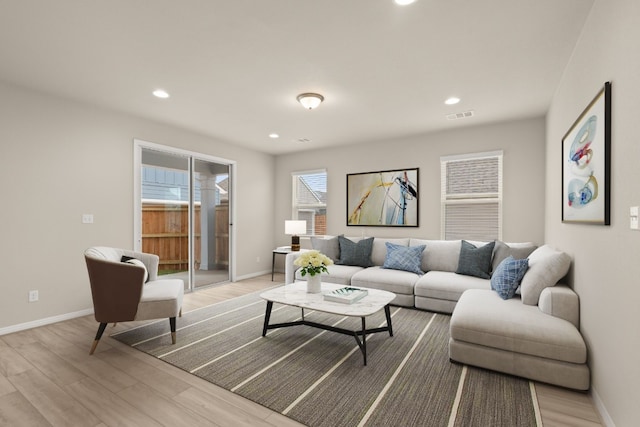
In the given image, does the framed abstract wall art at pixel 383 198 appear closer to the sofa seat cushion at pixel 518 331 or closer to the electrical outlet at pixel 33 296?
the sofa seat cushion at pixel 518 331

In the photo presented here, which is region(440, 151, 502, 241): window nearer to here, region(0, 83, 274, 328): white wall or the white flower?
the white flower

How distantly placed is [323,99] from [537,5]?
2079 millimetres

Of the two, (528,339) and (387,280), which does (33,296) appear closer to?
(387,280)

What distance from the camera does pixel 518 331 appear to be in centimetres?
221

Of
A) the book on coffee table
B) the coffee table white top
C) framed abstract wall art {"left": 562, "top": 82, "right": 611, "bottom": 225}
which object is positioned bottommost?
the coffee table white top

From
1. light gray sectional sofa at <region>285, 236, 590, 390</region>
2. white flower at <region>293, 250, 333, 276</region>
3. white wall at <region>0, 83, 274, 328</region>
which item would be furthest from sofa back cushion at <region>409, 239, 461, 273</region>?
white wall at <region>0, 83, 274, 328</region>

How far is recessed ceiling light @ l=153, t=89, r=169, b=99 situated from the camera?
331cm

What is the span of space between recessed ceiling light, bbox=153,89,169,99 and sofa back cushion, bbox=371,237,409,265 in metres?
3.55

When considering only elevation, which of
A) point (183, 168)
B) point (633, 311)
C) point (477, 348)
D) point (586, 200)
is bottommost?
point (477, 348)

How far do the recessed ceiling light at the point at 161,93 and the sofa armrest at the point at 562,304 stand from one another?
163 inches

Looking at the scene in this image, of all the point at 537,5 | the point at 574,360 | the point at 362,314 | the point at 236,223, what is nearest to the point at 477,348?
the point at 574,360

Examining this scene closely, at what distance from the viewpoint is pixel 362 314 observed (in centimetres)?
242

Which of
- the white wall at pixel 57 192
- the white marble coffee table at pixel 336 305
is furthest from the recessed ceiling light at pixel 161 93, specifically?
the white marble coffee table at pixel 336 305

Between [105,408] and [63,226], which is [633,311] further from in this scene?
[63,226]
